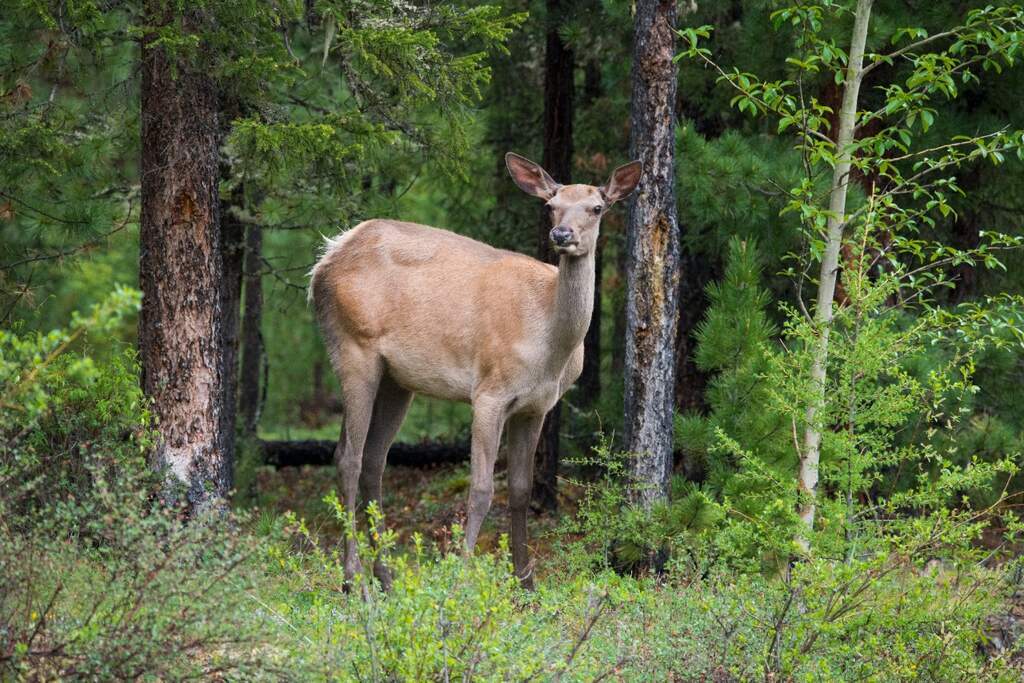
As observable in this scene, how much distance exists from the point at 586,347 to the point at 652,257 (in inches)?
149

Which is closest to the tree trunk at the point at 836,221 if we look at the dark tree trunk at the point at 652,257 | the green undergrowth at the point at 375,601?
the green undergrowth at the point at 375,601

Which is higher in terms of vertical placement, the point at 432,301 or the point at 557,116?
the point at 557,116

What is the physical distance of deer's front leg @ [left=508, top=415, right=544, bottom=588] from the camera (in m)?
8.39

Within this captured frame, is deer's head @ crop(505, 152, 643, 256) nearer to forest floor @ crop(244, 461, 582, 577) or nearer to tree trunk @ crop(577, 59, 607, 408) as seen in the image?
forest floor @ crop(244, 461, 582, 577)

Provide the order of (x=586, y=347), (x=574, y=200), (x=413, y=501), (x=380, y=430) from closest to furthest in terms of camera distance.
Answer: (x=574, y=200) < (x=380, y=430) < (x=586, y=347) < (x=413, y=501)

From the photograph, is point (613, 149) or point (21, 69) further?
point (613, 149)

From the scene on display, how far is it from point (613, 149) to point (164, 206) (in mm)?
5691

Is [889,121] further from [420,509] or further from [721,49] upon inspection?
[420,509]

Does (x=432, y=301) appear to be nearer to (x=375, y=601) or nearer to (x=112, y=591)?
(x=375, y=601)

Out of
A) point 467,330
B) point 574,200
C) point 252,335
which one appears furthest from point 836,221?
point 252,335

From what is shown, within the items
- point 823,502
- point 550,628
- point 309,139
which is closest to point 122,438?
point 309,139

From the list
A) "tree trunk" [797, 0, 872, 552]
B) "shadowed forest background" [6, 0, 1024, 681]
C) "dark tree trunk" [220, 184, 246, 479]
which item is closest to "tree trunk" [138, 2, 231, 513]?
"shadowed forest background" [6, 0, 1024, 681]

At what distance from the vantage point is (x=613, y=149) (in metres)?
12.3

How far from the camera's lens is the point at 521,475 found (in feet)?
27.7
